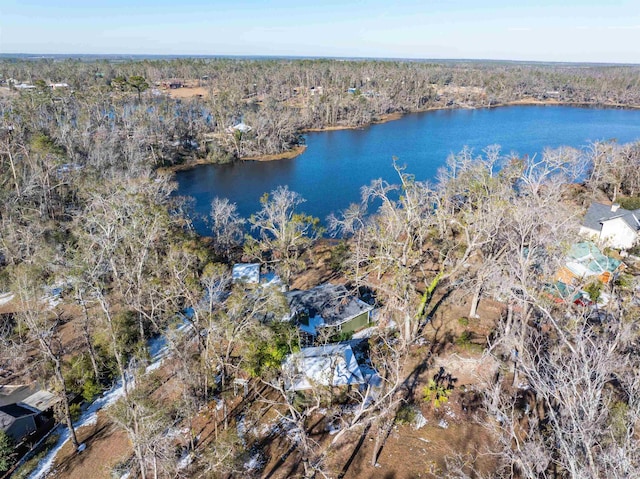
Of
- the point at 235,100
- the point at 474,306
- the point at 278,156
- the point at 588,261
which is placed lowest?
the point at 278,156

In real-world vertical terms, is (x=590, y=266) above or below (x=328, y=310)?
above

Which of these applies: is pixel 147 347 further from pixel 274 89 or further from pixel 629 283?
pixel 274 89

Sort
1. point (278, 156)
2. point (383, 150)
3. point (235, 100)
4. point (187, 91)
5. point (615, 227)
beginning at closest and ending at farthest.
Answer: point (615, 227) < point (278, 156) < point (383, 150) < point (235, 100) < point (187, 91)

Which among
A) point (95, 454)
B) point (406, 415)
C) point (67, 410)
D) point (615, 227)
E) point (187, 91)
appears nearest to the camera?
point (67, 410)

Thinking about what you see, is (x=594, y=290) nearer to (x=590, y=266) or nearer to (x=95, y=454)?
(x=590, y=266)

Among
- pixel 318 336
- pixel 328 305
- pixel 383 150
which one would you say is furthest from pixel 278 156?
pixel 318 336

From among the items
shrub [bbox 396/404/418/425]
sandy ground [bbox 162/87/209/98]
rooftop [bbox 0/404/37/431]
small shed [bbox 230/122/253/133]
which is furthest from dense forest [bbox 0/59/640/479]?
→ sandy ground [bbox 162/87/209/98]
